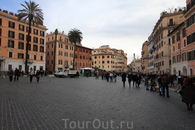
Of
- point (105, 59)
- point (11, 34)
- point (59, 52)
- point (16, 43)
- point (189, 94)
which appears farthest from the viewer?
point (105, 59)

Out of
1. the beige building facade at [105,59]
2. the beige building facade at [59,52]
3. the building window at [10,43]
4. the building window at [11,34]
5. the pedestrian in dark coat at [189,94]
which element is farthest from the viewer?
the beige building facade at [105,59]

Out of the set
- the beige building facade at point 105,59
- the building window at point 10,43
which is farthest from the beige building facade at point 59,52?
the beige building facade at point 105,59

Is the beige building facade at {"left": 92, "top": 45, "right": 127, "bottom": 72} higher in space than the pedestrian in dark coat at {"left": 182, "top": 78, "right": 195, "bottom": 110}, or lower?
higher

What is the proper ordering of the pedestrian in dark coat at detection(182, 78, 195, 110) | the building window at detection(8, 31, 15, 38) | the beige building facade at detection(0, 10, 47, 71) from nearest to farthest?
1. the pedestrian in dark coat at detection(182, 78, 195, 110)
2. the beige building facade at detection(0, 10, 47, 71)
3. the building window at detection(8, 31, 15, 38)

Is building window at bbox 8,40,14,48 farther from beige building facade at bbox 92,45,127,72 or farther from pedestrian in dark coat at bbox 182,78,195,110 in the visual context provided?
beige building facade at bbox 92,45,127,72

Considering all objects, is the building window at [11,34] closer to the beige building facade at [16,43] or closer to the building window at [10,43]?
the beige building facade at [16,43]

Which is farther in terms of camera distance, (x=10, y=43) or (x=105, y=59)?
(x=105, y=59)

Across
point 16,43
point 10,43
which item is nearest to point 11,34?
point 10,43

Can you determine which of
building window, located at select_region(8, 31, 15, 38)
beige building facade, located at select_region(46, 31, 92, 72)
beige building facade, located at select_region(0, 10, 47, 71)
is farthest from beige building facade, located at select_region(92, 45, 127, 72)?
building window, located at select_region(8, 31, 15, 38)

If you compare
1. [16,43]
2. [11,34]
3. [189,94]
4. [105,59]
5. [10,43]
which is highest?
[11,34]

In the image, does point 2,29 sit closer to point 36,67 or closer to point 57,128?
point 36,67

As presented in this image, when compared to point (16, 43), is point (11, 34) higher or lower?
higher

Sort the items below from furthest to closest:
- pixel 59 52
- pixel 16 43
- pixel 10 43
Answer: pixel 59 52
pixel 16 43
pixel 10 43

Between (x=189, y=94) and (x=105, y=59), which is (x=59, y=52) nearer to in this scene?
(x=105, y=59)
